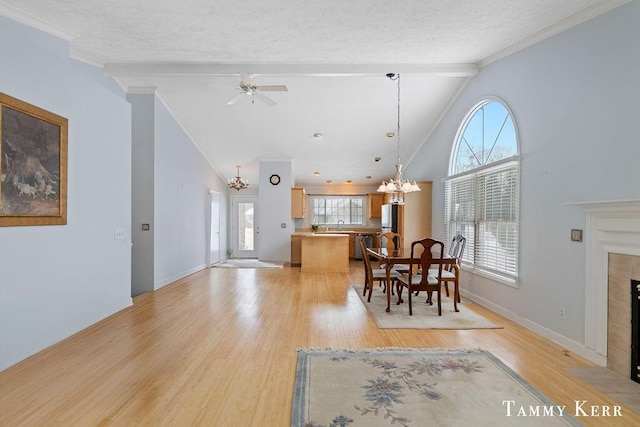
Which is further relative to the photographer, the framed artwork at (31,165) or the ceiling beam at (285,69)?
the ceiling beam at (285,69)

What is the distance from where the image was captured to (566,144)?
321 centimetres

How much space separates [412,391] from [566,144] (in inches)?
110

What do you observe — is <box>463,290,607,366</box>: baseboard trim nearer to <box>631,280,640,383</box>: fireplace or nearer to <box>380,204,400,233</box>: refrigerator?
<box>631,280,640,383</box>: fireplace

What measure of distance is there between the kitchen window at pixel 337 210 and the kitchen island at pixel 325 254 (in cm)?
294

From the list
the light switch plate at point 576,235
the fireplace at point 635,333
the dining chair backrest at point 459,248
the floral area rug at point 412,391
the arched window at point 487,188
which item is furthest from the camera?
the dining chair backrest at point 459,248

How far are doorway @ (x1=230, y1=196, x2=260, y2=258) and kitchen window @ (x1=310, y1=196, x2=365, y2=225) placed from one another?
192cm

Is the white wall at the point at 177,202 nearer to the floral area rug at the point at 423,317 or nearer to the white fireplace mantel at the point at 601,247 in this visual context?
the floral area rug at the point at 423,317

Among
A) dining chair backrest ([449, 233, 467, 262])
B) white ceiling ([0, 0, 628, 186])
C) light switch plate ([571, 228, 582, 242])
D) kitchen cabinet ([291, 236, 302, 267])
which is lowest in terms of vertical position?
kitchen cabinet ([291, 236, 302, 267])

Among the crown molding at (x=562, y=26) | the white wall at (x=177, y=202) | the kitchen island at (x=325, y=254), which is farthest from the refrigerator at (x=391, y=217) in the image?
the white wall at (x=177, y=202)

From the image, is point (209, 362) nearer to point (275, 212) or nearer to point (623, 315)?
point (623, 315)

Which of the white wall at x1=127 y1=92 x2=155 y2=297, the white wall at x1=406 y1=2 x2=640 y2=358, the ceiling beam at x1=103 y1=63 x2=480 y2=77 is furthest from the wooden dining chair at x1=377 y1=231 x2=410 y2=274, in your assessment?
the white wall at x1=127 y1=92 x2=155 y2=297

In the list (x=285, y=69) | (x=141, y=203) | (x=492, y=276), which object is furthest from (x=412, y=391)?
(x=141, y=203)

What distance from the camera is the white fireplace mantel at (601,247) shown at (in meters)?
2.58

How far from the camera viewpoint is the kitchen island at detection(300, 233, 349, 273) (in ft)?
24.6
